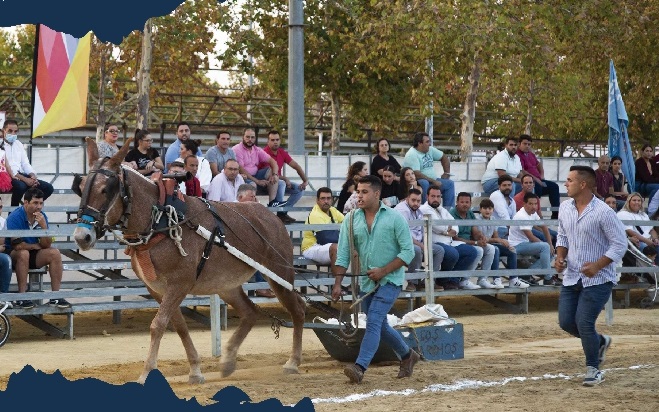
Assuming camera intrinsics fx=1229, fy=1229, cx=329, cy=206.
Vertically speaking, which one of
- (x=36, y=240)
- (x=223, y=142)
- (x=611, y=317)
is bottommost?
(x=611, y=317)

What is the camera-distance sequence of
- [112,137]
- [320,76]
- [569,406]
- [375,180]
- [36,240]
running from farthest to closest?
[320,76], [112,137], [36,240], [375,180], [569,406]

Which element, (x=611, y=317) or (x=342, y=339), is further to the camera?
(x=611, y=317)

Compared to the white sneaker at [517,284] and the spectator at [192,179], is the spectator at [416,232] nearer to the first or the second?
the white sneaker at [517,284]

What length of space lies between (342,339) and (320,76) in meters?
19.7

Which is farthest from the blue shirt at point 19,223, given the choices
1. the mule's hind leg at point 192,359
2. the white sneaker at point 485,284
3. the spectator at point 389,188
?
the white sneaker at point 485,284

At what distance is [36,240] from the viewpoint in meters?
15.0

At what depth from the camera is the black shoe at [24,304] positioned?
48.0ft

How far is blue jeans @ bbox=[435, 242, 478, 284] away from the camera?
59.3ft

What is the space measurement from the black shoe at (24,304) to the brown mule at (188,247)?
3116mm

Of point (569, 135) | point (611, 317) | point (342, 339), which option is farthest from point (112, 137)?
point (569, 135)

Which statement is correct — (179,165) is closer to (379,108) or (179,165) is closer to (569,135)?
(379,108)

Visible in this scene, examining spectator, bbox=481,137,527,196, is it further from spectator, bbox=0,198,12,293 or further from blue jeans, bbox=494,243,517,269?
spectator, bbox=0,198,12,293

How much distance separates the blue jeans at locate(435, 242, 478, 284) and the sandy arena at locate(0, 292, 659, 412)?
0.82m

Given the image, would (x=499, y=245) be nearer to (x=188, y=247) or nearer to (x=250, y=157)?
(x=250, y=157)
